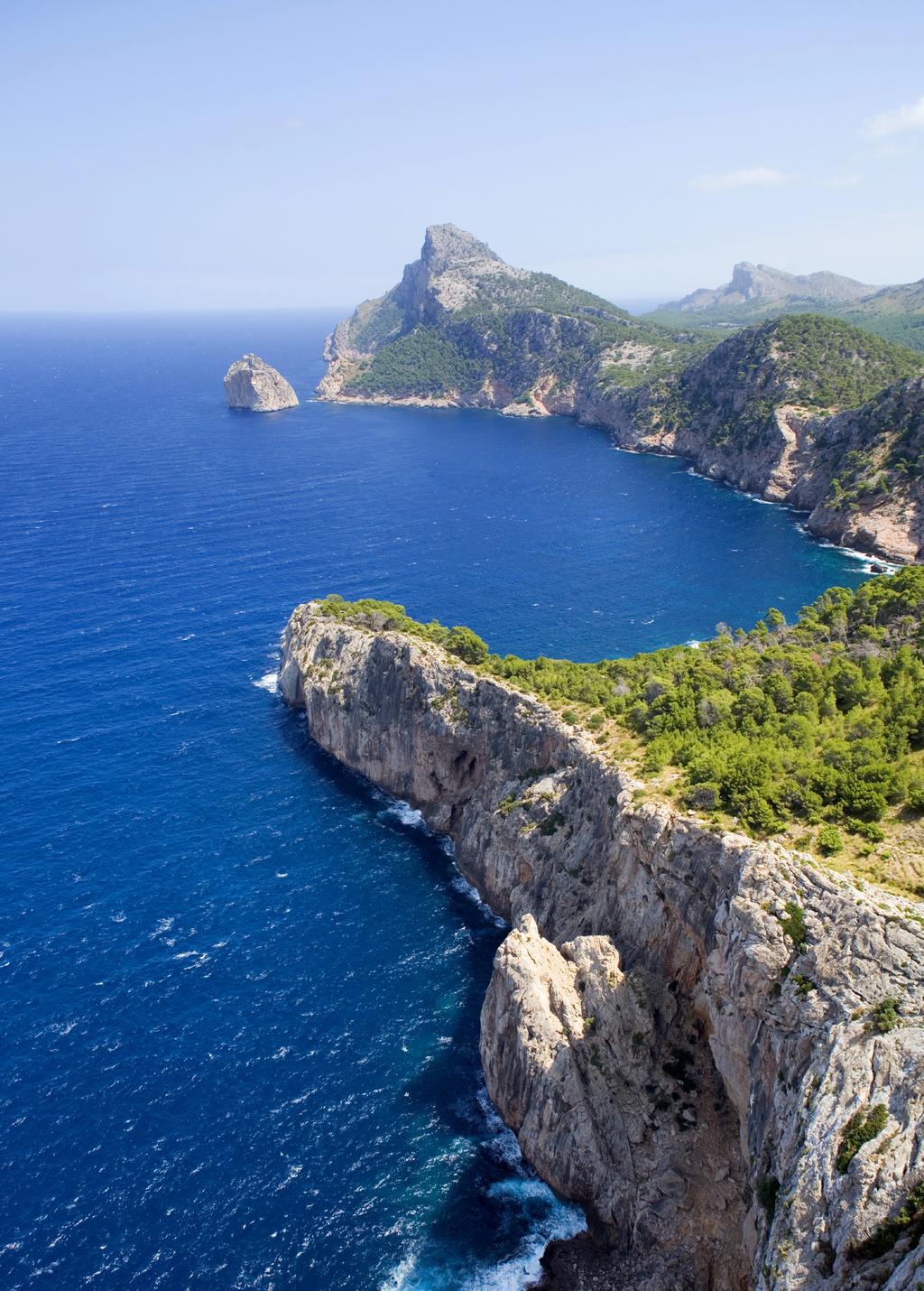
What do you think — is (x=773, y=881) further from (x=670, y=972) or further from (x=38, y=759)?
(x=38, y=759)

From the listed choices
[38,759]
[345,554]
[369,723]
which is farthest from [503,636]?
[38,759]

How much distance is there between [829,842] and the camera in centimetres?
4481

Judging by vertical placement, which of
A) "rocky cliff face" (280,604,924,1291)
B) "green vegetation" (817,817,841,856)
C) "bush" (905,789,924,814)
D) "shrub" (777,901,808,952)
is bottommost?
"rocky cliff face" (280,604,924,1291)

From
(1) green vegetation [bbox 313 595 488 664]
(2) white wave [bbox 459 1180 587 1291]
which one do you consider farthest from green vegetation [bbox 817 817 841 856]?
(1) green vegetation [bbox 313 595 488 664]

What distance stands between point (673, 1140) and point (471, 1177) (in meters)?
11.8

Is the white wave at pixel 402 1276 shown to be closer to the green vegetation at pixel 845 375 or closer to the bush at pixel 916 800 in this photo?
the bush at pixel 916 800

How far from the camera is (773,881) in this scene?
42969 millimetres

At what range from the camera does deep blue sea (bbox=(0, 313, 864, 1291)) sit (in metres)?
46.0

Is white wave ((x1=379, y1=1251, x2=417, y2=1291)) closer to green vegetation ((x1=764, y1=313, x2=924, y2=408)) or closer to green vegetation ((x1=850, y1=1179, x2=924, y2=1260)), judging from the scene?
green vegetation ((x1=850, y1=1179, x2=924, y2=1260))

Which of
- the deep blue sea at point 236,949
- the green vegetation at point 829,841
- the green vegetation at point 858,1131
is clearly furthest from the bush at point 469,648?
the green vegetation at point 858,1131

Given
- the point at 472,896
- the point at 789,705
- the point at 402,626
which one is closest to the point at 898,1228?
the point at 789,705

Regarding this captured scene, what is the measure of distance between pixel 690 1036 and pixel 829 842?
50.3 feet

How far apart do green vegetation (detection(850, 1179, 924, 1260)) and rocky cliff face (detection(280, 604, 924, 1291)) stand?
2.2 inches

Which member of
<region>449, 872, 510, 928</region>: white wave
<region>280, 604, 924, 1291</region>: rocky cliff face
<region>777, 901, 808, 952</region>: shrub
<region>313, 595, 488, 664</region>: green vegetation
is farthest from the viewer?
<region>313, 595, 488, 664</region>: green vegetation
